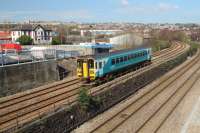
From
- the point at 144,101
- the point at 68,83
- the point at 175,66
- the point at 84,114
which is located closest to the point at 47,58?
the point at 68,83

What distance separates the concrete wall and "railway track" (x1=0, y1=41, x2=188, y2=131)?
5.30 feet

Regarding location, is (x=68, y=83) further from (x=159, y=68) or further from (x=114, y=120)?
(x=159, y=68)

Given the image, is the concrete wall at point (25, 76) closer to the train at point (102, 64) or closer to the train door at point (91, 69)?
the train at point (102, 64)

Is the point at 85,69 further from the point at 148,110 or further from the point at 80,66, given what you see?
the point at 148,110

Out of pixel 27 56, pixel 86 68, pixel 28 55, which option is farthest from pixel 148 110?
pixel 28 55

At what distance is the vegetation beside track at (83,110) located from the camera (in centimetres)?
1734

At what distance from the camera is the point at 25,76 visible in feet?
94.1

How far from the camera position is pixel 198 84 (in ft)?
123

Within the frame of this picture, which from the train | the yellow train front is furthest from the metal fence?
the train

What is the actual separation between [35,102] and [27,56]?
9.50 m

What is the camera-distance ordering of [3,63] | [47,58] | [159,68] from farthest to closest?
[159,68] → [47,58] → [3,63]

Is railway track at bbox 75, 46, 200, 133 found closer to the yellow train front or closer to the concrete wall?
the yellow train front

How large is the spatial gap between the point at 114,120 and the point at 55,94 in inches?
257

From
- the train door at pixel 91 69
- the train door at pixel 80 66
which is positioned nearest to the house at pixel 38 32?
the train door at pixel 80 66
